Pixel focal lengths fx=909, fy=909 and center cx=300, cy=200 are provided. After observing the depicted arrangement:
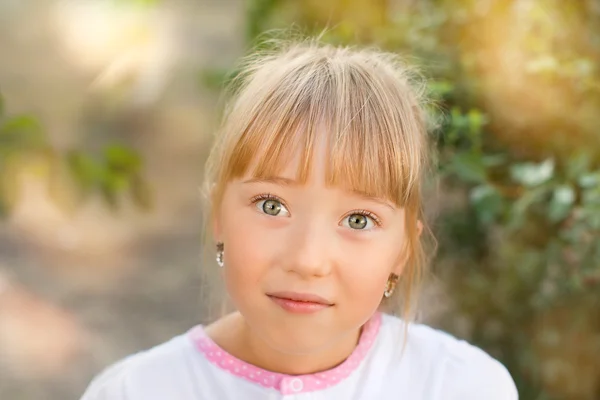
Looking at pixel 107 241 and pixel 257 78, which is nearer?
pixel 257 78

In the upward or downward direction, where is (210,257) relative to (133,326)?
upward

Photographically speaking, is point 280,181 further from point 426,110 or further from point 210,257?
point 210,257

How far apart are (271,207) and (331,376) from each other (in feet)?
1.15

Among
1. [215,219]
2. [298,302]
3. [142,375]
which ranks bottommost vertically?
[142,375]

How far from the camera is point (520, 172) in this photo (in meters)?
2.00

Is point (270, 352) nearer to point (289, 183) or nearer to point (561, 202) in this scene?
point (289, 183)

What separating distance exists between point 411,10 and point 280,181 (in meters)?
1.33

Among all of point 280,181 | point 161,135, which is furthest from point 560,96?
point 161,135

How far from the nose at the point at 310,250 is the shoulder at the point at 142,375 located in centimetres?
36

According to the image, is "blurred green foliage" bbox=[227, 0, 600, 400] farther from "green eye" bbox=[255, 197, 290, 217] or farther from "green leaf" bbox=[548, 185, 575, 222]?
"green eye" bbox=[255, 197, 290, 217]

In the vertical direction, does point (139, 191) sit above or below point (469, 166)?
below

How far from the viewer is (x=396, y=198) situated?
4.87 feet

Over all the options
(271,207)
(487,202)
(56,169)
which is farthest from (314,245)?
(56,169)

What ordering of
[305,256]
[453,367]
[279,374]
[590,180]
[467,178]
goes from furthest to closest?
[467,178]
[590,180]
[453,367]
[279,374]
[305,256]
